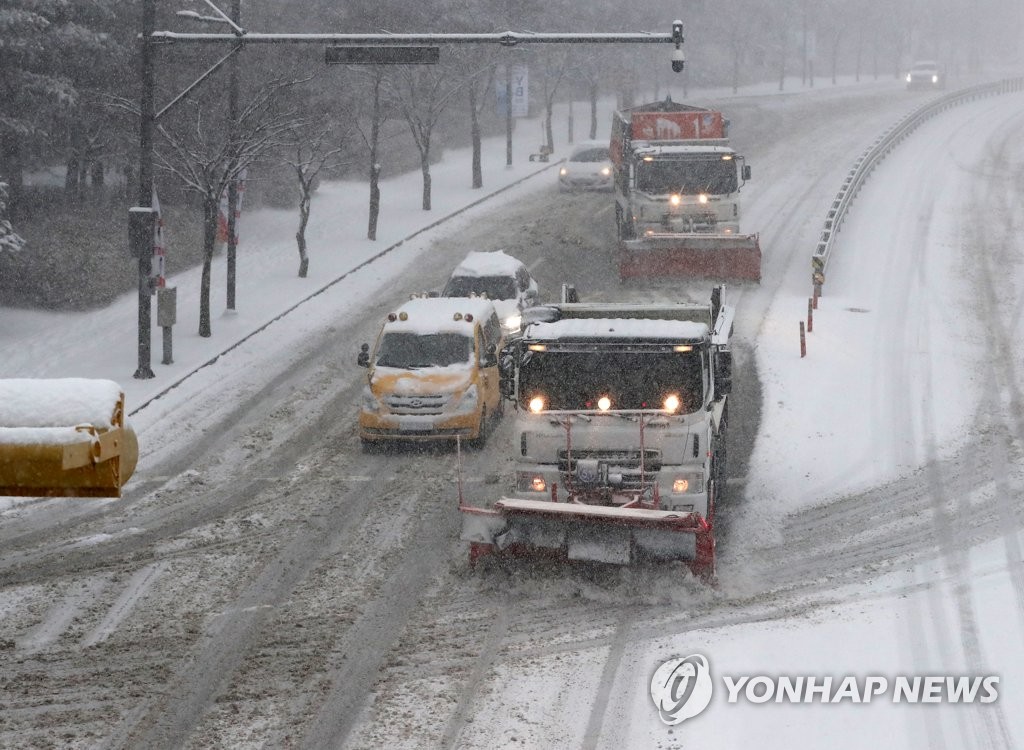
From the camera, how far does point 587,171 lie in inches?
1713

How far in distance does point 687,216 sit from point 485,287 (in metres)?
6.26

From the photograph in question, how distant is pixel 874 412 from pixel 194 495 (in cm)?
974

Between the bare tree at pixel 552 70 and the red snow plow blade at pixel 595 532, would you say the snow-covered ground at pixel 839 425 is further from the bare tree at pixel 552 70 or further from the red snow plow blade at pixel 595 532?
the bare tree at pixel 552 70

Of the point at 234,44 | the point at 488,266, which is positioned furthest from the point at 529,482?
the point at 488,266

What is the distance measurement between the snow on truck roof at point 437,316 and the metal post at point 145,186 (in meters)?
4.86

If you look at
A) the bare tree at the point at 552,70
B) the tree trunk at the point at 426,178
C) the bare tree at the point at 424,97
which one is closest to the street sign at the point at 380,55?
the bare tree at the point at 424,97

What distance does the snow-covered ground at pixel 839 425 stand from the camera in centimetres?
1055

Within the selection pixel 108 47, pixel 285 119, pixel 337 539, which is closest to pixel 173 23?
pixel 108 47

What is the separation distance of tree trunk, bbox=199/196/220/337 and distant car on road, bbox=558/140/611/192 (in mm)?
18483

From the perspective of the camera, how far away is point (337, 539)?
15344mm

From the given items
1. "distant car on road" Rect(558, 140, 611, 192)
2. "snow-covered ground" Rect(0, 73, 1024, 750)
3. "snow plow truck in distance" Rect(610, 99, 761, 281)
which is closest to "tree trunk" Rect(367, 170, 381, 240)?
"snow-covered ground" Rect(0, 73, 1024, 750)

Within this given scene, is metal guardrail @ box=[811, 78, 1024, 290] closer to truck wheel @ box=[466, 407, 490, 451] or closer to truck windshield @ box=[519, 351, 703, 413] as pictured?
truck wheel @ box=[466, 407, 490, 451]

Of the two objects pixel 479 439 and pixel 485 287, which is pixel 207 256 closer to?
pixel 485 287

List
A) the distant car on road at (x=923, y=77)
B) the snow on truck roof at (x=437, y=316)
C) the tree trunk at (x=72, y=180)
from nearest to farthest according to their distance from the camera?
the snow on truck roof at (x=437, y=316) → the tree trunk at (x=72, y=180) → the distant car on road at (x=923, y=77)
